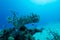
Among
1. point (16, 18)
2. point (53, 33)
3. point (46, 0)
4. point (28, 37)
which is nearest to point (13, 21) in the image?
point (16, 18)

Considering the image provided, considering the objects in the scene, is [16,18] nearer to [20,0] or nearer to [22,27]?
[22,27]

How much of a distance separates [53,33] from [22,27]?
3.23ft

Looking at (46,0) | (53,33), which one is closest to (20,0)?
(46,0)

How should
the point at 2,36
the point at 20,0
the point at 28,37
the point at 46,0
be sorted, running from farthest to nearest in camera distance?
1. the point at 20,0
2. the point at 46,0
3. the point at 2,36
4. the point at 28,37

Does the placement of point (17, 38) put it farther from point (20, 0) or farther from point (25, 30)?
point (20, 0)

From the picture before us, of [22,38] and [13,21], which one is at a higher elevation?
[13,21]

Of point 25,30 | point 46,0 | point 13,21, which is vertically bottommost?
point 25,30

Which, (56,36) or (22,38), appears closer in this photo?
(22,38)

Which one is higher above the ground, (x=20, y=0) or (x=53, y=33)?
(x=20, y=0)

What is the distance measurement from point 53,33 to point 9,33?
133 centimetres

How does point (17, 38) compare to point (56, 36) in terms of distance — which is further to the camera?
point (56, 36)

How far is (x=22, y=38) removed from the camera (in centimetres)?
354

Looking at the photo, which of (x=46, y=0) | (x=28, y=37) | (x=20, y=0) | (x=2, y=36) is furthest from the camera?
(x=20, y=0)

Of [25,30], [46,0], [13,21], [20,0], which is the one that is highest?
[20,0]
